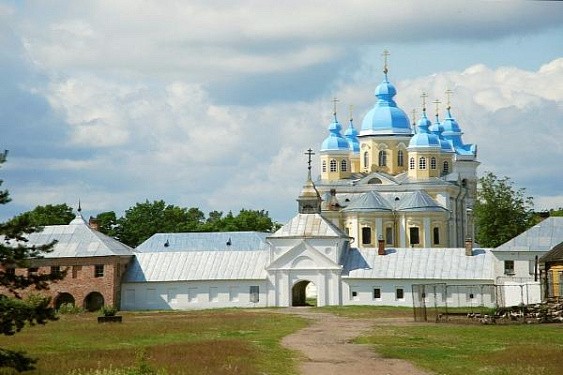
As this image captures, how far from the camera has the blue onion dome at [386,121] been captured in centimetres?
10444

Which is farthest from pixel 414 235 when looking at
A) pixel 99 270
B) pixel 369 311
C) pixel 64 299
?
pixel 369 311

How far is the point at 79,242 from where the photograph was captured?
7300 centimetres

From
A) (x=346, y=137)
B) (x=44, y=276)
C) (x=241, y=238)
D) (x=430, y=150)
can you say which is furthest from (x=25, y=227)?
(x=346, y=137)

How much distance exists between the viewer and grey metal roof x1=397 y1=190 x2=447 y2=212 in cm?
9388

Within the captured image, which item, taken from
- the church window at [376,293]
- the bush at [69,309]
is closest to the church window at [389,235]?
the church window at [376,293]

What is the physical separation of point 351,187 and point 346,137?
14135mm

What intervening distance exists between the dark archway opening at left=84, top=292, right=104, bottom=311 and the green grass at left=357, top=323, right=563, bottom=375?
28.1 metres

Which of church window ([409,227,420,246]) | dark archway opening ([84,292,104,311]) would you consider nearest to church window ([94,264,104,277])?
dark archway opening ([84,292,104,311])

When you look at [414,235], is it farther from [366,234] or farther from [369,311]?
[369,311]

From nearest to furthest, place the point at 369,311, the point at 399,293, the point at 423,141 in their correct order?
the point at 369,311 < the point at 399,293 < the point at 423,141

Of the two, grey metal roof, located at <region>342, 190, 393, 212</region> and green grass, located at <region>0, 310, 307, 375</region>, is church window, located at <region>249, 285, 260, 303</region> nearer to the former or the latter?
green grass, located at <region>0, 310, 307, 375</region>

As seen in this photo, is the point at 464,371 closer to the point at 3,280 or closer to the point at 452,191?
the point at 3,280

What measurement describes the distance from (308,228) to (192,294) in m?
7.68

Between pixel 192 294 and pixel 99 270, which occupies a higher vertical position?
pixel 99 270
